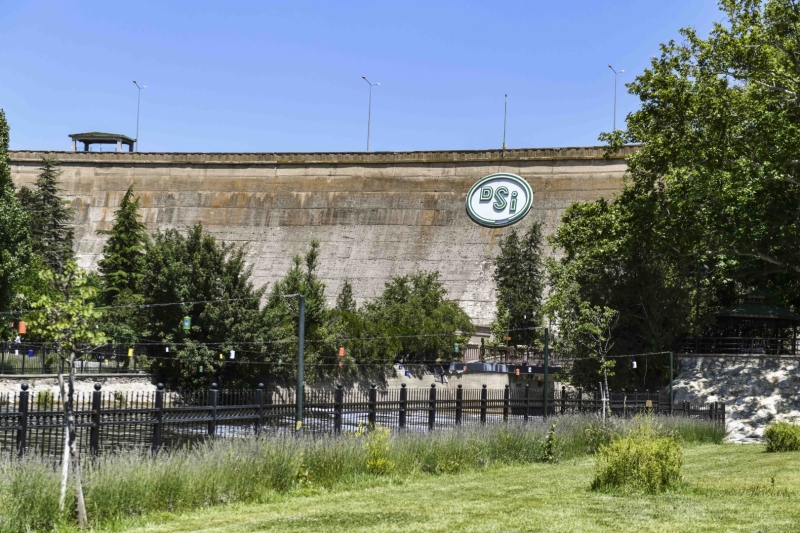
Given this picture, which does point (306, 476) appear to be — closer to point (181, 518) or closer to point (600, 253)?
point (181, 518)

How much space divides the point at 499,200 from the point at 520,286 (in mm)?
13819

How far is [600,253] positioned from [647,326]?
14.3 ft

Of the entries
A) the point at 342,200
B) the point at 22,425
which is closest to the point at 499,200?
the point at 342,200

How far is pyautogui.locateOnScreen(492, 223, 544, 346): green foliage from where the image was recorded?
54562mm

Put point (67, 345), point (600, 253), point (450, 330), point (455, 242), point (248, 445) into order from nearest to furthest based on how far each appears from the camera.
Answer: point (67, 345)
point (248, 445)
point (600, 253)
point (450, 330)
point (455, 242)

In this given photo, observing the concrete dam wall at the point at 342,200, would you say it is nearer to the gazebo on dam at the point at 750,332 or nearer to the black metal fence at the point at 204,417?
the gazebo on dam at the point at 750,332

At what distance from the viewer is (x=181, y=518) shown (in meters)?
12.9

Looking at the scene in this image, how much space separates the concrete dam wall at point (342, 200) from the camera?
67562 millimetres

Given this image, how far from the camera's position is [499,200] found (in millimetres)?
→ 69812

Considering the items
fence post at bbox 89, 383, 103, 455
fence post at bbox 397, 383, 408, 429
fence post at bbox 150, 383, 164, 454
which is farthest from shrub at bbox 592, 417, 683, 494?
fence post at bbox 89, 383, 103, 455

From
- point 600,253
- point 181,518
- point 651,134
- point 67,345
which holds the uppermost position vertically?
point 651,134

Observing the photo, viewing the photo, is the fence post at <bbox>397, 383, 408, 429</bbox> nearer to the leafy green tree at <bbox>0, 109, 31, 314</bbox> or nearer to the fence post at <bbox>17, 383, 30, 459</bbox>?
the fence post at <bbox>17, 383, 30, 459</bbox>

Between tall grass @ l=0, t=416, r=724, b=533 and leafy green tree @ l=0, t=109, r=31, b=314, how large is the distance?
1187 inches

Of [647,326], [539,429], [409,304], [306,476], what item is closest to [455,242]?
[409,304]
